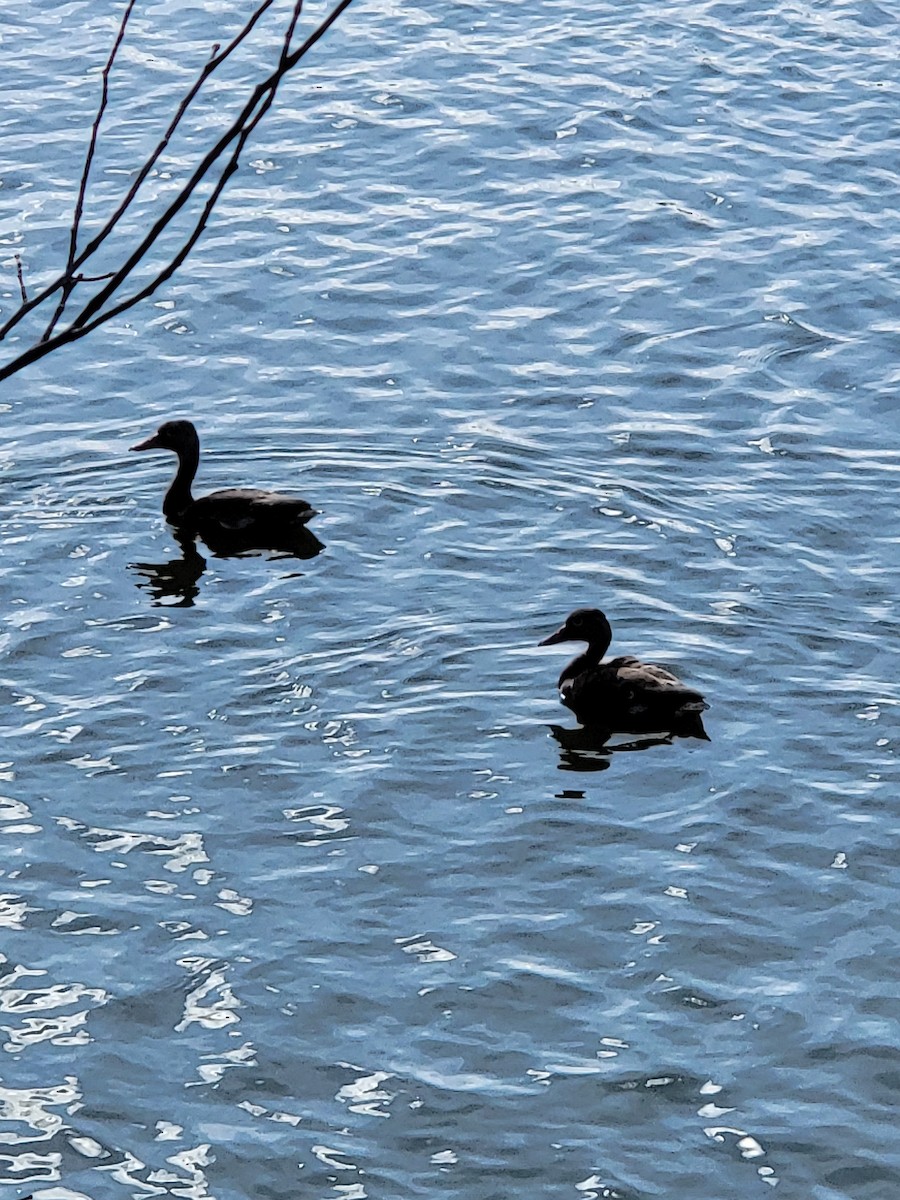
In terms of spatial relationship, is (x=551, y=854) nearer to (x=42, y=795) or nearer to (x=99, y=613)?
(x=42, y=795)

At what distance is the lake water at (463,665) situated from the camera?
7.39 metres

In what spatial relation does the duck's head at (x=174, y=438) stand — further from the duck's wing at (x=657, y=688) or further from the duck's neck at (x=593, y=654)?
the duck's wing at (x=657, y=688)

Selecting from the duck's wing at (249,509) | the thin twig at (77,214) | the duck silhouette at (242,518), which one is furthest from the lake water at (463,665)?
the thin twig at (77,214)

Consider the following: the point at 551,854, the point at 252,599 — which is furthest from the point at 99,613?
the point at 551,854

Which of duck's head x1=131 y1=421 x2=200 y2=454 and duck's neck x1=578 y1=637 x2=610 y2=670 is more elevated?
duck's head x1=131 y1=421 x2=200 y2=454

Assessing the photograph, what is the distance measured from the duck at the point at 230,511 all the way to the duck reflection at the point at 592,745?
230 cm

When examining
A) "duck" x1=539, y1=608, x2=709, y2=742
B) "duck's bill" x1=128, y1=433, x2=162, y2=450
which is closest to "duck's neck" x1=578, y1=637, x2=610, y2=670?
"duck" x1=539, y1=608, x2=709, y2=742

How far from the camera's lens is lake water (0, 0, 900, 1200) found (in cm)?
739

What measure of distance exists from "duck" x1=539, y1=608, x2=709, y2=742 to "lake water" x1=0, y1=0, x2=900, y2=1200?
0.58 feet

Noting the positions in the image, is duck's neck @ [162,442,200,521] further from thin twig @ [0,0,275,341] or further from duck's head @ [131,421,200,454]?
thin twig @ [0,0,275,341]

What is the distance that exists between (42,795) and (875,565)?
16.2 ft

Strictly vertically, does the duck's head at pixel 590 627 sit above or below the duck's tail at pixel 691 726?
above

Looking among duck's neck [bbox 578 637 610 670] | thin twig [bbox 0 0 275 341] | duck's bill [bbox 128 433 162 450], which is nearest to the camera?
thin twig [bbox 0 0 275 341]

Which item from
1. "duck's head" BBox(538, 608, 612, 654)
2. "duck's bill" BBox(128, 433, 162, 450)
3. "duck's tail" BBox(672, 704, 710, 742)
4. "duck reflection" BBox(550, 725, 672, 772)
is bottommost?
"duck reflection" BBox(550, 725, 672, 772)
